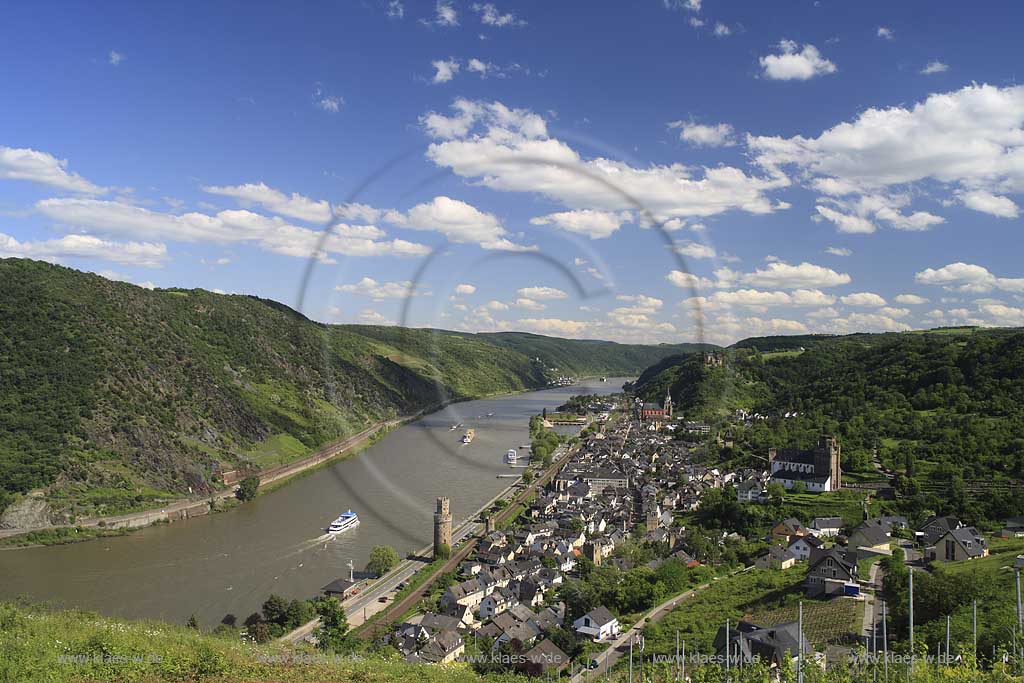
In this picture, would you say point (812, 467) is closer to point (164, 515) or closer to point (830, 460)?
point (830, 460)

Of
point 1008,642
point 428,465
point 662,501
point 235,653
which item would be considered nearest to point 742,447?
point 662,501

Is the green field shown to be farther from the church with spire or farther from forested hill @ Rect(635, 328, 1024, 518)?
the church with spire

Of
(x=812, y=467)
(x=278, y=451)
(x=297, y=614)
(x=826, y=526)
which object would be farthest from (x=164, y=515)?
(x=812, y=467)

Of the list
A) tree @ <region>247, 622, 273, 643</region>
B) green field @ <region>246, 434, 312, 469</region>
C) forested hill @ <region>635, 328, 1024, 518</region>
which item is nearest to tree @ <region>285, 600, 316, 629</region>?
tree @ <region>247, 622, 273, 643</region>

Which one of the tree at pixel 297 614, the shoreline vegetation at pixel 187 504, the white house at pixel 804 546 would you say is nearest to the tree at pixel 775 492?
the white house at pixel 804 546

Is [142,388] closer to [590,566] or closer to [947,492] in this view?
[590,566]
